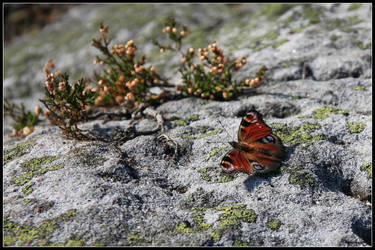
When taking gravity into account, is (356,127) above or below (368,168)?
above

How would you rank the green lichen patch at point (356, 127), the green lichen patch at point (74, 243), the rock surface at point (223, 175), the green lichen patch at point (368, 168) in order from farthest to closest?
the green lichen patch at point (356, 127)
the green lichen patch at point (368, 168)
the rock surface at point (223, 175)
the green lichen patch at point (74, 243)

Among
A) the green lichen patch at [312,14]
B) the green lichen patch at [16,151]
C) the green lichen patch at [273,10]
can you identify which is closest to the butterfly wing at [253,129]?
the green lichen patch at [16,151]

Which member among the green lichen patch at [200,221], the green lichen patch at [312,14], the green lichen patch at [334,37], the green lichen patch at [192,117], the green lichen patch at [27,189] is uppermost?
the green lichen patch at [312,14]

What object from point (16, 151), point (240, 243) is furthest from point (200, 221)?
point (16, 151)

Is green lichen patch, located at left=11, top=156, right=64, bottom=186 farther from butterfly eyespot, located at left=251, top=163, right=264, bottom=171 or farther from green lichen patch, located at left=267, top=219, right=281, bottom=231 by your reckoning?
green lichen patch, located at left=267, top=219, right=281, bottom=231

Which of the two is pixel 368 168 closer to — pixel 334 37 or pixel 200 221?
pixel 200 221

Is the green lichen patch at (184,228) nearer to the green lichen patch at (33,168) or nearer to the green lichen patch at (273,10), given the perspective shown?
the green lichen patch at (33,168)

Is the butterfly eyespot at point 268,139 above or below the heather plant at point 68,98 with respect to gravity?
below

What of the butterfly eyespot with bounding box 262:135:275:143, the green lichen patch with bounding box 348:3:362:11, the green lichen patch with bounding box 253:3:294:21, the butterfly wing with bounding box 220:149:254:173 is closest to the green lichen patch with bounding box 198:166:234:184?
the butterfly wing with bounding box 220:149:254:173
